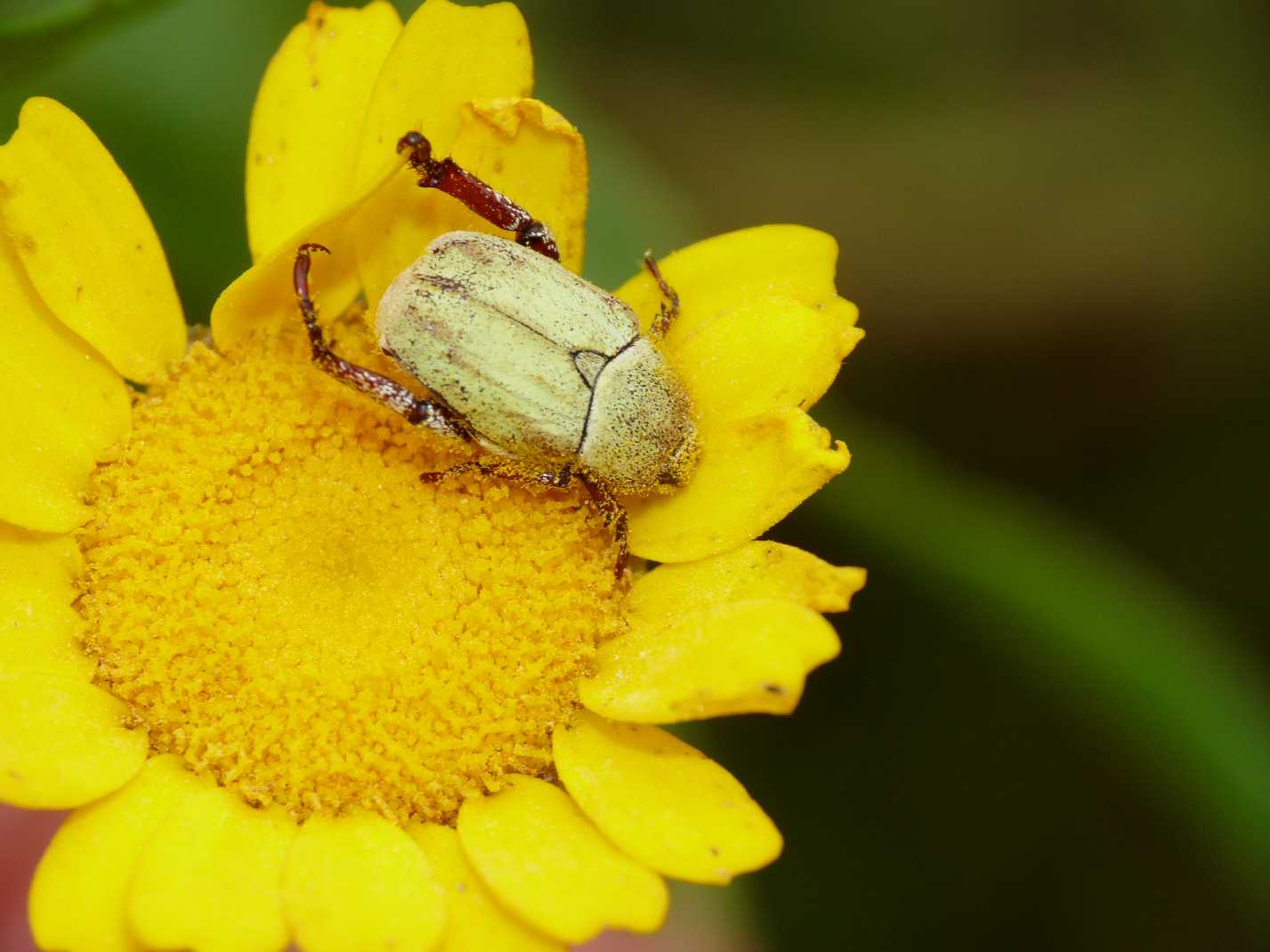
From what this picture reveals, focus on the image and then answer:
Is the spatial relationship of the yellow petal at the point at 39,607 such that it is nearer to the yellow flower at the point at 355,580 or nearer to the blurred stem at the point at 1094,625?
the yellow flower at the point at 355,580

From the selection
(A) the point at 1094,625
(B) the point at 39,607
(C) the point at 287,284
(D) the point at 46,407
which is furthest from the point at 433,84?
(A) the point at 1094,625

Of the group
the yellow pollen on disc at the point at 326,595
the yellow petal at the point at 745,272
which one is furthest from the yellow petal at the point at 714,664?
the yellow petal at the point at 745,272

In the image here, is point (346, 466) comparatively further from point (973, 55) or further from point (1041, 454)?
point (973, 55)

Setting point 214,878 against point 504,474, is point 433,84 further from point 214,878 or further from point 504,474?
point 214,878

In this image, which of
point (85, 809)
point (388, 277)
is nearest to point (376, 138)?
point (388, 277)

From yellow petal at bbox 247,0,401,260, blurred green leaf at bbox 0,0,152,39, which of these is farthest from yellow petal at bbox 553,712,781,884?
blurred green leaf at bbox 0,0,152,39

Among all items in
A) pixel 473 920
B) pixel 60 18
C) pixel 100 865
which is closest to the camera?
pixel 100 865

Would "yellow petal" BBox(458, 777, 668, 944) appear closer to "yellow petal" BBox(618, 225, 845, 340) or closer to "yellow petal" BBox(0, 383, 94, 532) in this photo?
"yellow petal" BBox(0, 383, 94, 532)
